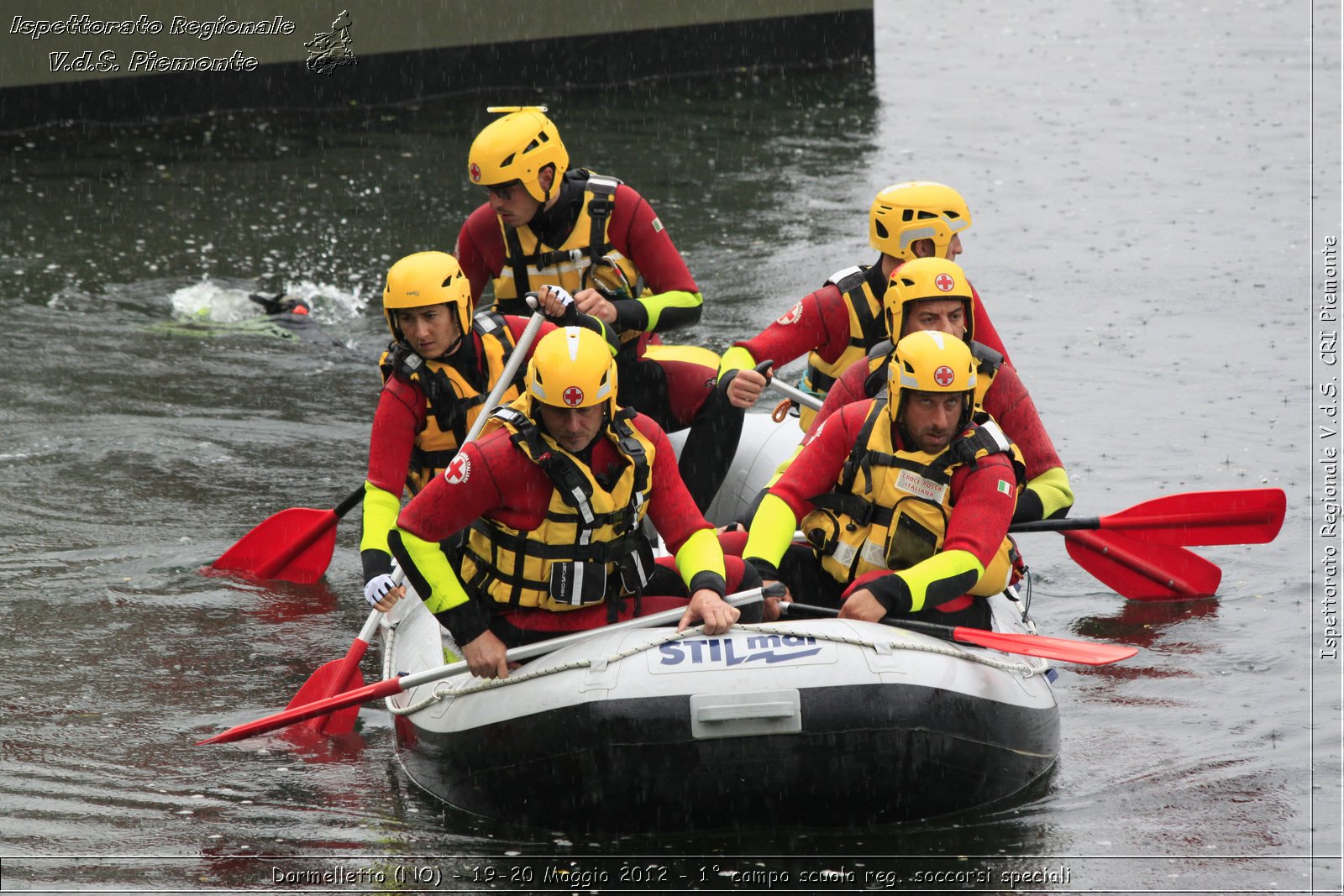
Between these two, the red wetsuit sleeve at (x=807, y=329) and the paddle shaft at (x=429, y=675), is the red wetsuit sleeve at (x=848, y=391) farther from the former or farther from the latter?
the paddle shaft at (x=429, y=675)

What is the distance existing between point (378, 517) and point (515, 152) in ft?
5.27

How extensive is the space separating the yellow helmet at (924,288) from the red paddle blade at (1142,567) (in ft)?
5.01

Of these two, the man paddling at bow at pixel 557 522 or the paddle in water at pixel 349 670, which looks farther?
the paddle in water at pixel 349 670

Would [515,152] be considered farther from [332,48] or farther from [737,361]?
[332,48]

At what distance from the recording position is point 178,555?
764 cm

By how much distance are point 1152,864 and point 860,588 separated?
1179mm

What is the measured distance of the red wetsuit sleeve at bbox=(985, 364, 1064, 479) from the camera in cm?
586

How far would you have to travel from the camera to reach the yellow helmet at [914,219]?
6383mm

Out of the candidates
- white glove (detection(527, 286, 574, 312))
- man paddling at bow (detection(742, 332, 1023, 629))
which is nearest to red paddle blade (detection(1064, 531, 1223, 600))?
man paddling at bow (detection(742, 332, 1023, 629))

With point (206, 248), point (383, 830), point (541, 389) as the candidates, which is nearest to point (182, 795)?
point (383, 830)

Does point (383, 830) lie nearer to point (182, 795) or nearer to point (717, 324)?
point (182, 795)

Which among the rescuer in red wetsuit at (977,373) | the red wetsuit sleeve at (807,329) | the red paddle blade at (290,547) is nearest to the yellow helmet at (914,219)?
the red wetsuit sleeve at (807,329)

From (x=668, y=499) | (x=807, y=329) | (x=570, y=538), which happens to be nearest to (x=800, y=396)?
(x=807, y=329)

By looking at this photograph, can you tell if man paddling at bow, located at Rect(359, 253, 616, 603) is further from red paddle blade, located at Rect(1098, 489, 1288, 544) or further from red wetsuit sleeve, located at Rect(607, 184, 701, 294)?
red paddle blade, located at Rect(1098, 489, 1288, 544)
